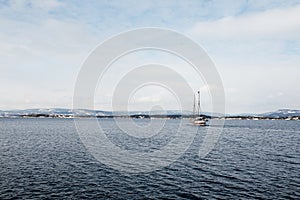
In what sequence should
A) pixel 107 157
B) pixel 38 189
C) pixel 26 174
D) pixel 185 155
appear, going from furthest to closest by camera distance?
pixel 185 155, pixel 107 157, pixel 26 174, pixel 38 189

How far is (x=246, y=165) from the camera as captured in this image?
58625 millimetres

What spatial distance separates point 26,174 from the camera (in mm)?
48000

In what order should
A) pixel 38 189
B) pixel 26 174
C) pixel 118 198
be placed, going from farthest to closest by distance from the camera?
1. pixel 26 174
2. pixel 38 189
3. pixel 118 198

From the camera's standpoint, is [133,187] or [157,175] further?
[157,175]

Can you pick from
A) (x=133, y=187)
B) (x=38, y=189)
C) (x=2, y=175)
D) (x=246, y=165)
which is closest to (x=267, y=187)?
(x=246, y=165)

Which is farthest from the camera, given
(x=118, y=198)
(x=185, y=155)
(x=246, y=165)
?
(x=185, y=155)

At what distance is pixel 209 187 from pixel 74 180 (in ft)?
77.0

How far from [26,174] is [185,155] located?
4129 centimetres

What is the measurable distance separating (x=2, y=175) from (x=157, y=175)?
29.0 metres

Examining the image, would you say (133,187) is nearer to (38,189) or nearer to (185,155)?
(38,189)

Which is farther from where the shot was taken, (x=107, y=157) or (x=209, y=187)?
(x=107, y=157)

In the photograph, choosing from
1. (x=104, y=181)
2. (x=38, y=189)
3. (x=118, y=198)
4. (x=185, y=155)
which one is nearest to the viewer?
(x=118, y=198)

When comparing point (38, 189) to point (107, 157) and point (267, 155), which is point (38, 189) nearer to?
point (107, 157)

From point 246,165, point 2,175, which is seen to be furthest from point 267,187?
point 2,175
